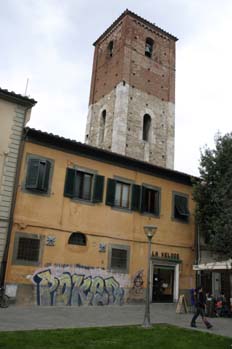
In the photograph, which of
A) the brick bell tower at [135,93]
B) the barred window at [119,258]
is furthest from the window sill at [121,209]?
the brick bell tower at [135,93]

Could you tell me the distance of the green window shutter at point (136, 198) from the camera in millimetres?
19234

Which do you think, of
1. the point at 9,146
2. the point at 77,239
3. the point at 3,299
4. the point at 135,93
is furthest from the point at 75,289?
the point at 135,93

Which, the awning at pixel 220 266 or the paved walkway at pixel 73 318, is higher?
the awning at pixel 220 266

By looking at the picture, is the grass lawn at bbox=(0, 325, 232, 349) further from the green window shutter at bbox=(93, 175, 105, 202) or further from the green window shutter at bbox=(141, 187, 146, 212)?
the green window shutter at bbox=(141, 187, 146, 212)

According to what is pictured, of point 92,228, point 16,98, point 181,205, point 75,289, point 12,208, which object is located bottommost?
point 75,289

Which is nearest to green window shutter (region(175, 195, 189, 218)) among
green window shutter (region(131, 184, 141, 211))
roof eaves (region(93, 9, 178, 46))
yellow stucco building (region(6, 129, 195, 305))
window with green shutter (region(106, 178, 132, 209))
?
yellow stucco building (region(6, 129, 195, 305))

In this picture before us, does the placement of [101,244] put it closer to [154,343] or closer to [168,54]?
[154,343]

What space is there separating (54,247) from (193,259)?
885cm

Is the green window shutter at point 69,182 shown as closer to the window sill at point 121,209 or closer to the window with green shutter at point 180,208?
the window sill at point 121,209

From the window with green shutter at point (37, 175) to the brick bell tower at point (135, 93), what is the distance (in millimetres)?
14416

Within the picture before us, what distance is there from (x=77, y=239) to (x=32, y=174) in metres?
3.78

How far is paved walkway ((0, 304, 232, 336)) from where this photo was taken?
1065 centimetres

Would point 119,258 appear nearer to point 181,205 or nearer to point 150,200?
point 150,200

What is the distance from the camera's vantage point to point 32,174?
1609cm
